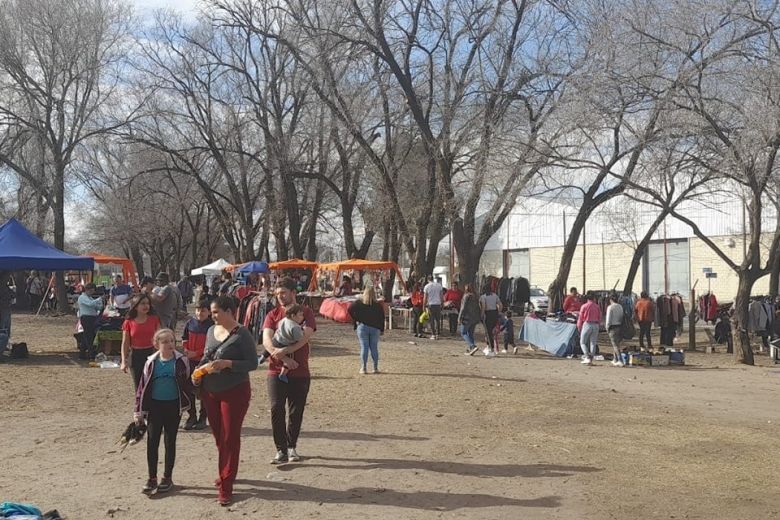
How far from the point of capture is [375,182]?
32406 mm

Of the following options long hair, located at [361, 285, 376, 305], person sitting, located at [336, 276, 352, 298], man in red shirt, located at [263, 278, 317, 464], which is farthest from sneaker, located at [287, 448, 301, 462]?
person sitting, located at [336, 276, 352, 298]

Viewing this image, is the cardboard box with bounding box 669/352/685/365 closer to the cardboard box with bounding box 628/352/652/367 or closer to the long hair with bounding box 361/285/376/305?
the cardboard box with bounding box 628/352/652/367

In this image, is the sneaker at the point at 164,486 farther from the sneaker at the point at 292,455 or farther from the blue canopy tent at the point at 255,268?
the blue canopy tent at the point at 255,268

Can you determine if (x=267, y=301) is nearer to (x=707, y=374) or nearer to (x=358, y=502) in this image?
(x=707, y=374)

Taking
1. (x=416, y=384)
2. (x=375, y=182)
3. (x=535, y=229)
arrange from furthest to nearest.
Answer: (x=535, y=229) → (x=375, y=182) → (x=416, y=384)

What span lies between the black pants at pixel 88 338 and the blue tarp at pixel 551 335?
33.7 ft

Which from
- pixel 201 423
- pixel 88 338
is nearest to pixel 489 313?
pixel 88 338

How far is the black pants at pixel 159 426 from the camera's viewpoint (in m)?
6.16

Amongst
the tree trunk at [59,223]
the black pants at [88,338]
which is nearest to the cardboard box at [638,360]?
the black pants at [88,338]

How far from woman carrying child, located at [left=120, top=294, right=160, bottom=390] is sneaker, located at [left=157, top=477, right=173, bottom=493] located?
7.05 feet

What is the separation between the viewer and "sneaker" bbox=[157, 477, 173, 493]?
6215 millimetres

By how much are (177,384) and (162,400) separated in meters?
0.16

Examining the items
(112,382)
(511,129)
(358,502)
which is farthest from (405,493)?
(511,129)

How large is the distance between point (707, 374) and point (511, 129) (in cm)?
852
